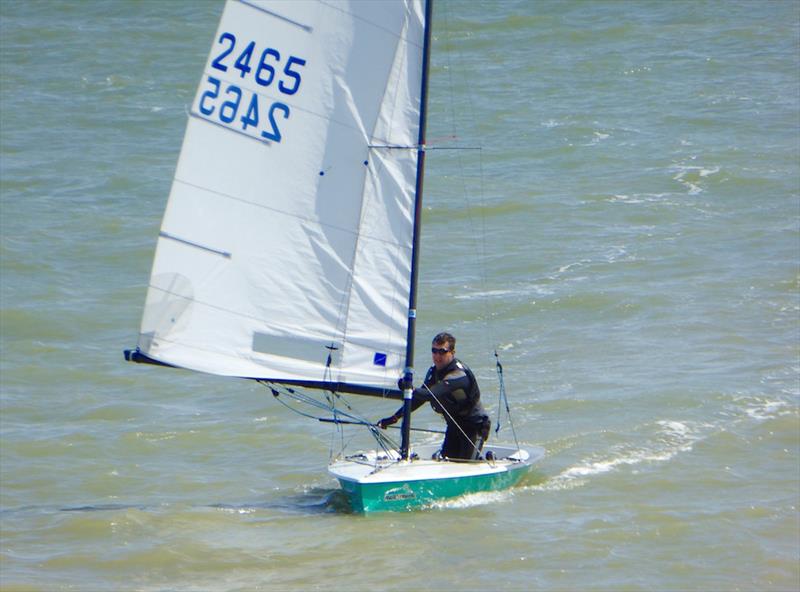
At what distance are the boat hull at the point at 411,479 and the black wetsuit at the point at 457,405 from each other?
159 mm

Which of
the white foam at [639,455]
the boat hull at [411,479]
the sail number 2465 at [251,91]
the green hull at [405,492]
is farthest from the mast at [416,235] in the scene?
the white foam at [639,455]

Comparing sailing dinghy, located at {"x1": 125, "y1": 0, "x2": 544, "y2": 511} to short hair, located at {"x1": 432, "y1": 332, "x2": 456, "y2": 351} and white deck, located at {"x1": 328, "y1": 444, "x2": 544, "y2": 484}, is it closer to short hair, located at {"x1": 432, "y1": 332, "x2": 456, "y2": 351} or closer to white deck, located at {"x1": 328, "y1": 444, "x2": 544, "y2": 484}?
white deck, located at {"x1": 328, "y1": 444, "x2": 544, "y2": 484}

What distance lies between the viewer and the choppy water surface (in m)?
9.82

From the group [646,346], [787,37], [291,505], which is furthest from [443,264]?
[787,37]

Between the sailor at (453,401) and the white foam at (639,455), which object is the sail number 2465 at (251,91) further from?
the white foam at (639,455)

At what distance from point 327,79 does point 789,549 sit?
15.7ft

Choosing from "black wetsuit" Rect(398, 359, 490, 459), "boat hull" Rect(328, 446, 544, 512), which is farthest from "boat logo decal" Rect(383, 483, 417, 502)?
"black wetsuit" Rect(398, 359, 490, 459)

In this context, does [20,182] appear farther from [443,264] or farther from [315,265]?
[315,265]

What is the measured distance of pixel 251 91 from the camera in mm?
9703

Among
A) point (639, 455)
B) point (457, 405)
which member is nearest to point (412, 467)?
point (457, 405)

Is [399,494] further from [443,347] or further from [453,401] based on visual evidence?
[443,347]

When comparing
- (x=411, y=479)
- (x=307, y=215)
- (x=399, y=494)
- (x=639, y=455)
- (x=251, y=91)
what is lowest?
(x=399, y=494)

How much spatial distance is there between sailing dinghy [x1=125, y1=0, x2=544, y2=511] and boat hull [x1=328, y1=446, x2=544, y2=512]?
2cm

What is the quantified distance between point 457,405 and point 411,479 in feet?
2.29
